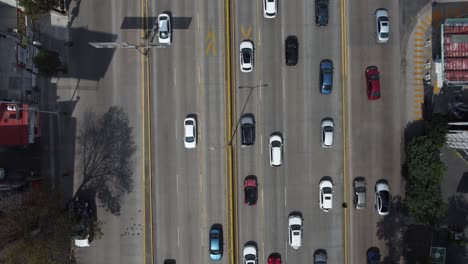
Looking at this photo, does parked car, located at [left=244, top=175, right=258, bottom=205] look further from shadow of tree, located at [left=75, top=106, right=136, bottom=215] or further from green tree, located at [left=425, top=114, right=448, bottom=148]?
green tree, located at [left=425, top=114, right=448, bottom=148]

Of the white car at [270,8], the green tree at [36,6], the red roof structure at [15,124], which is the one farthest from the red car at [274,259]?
the green tree at [36,6]

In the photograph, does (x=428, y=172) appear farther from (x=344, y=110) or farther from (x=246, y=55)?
(x=246, y=55)

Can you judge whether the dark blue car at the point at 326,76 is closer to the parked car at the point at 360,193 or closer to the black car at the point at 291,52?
the black car at the point at 291,52

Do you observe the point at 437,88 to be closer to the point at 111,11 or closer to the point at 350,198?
the point at 350,198

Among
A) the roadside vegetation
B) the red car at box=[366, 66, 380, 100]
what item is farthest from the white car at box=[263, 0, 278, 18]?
the roadside vegetation

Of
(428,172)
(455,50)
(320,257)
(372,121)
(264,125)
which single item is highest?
(455,50)

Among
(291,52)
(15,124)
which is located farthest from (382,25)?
(15,124)
